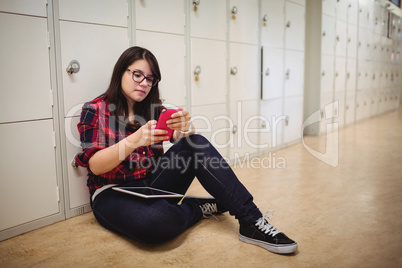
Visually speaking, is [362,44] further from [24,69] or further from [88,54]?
[24,69]

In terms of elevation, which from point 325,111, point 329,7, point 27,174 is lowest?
point 27,174

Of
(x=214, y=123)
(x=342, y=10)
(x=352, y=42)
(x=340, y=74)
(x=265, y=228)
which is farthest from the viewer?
(x=352, y=42)

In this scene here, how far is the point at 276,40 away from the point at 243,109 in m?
0.91

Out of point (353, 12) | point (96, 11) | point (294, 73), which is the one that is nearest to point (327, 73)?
point (294, 73)

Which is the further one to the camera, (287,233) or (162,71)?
(162,71)

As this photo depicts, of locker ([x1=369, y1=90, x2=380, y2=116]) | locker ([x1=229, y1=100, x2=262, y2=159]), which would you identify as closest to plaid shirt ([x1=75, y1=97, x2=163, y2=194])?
locker ([x1=229, y1=100, x2=262, y2=159])

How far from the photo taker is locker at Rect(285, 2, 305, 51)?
11.9ft

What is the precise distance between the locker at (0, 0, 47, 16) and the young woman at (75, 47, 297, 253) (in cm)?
45

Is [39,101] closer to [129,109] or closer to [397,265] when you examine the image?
[129,109]

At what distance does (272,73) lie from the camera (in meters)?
3.45

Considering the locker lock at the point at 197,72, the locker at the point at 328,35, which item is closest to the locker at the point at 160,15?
the locker lock at the point at 197,72

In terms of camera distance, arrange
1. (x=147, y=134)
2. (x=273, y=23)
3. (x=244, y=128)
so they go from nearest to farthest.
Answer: (x=147, y=134)
(x=244, y=128)
(x=273, y=23)

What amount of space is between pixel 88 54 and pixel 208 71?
3.53 feet

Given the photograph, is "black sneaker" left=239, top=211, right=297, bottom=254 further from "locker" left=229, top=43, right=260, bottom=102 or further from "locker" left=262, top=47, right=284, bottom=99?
"locker" left=262, top=47, right=284, bottom=99
